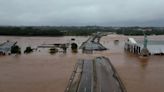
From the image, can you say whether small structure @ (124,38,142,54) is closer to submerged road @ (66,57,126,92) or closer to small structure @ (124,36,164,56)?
small structure @ (124,36,164,56)

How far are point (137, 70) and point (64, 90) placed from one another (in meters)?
6.74

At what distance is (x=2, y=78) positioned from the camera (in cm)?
1433

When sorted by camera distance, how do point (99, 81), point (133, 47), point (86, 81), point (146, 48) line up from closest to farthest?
point (99, 81) → point (86, 81) → point (146, 48) → point (133, 47)

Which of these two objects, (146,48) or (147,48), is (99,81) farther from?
(147,48)

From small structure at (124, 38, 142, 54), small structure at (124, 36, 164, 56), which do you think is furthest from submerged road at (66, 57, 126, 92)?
small structure at (124, 38, 142, 54)

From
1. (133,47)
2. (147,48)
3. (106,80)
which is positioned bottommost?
(133,47)

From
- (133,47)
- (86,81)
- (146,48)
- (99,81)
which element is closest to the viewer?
(99,81)

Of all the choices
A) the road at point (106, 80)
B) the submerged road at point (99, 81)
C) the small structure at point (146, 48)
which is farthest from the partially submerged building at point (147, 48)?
the submerged road at point (99, 81)

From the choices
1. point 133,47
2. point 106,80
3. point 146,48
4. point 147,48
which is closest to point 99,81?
point 106,80

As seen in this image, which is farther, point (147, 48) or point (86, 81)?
point (147, 48)

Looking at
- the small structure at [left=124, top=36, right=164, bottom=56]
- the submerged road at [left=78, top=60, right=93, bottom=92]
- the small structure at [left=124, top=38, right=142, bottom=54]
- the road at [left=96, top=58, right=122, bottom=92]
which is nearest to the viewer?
the submerged road at [left=78, top=60, right=93, bottom=92]

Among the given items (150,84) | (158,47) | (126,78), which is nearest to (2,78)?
(126,78)

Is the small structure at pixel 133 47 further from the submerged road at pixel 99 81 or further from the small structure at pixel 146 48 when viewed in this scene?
the submerged road at pixel 99 81

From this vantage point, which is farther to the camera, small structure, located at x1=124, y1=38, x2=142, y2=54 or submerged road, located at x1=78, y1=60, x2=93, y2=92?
small structure, located at x1=124, y1=38, x2=142, y2=54
